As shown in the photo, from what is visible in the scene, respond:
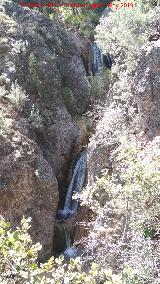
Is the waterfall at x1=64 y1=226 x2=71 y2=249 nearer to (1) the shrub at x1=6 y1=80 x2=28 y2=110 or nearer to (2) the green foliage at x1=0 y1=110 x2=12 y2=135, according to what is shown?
(2) the green foliage at x1=0 y1=110 x2=12 y2=135

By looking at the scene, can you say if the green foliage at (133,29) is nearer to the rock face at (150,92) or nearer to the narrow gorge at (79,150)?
the narrow gorge at (79,150)

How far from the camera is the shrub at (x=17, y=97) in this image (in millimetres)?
13367

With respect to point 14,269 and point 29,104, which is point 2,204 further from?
point 14,269

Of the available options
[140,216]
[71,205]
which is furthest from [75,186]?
[140,216]

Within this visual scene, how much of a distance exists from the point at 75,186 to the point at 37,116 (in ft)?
10.3

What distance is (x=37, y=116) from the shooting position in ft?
44.8

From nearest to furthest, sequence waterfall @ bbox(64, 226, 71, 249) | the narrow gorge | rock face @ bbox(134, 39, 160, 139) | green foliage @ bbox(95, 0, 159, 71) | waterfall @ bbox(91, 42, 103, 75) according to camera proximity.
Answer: the narrow gorge → rock face @ bbox(134, 39, 160, 139) → green foliage @ bbox(95, 0, 159, 71) → waterfall @ bbox(64, 226, 71, 249) → waterfall @ bbox(91, 42, 103, 75)

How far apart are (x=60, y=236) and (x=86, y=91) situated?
8.01m

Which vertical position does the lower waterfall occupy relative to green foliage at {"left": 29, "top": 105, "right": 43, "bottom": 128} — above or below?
below

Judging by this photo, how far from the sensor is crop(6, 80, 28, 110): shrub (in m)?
13.4

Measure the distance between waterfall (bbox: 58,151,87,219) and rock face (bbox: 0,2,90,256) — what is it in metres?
0.49

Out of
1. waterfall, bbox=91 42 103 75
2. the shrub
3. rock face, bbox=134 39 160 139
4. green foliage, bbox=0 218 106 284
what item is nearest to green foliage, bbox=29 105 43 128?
the shrub

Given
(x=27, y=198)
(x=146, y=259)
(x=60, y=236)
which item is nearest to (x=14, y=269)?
(x=146, y=259)

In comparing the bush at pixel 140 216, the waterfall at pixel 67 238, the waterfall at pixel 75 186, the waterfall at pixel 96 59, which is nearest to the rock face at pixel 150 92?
the bush at pixel 140 216
